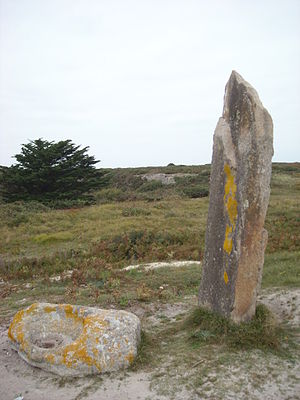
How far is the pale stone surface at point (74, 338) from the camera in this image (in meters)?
4.89

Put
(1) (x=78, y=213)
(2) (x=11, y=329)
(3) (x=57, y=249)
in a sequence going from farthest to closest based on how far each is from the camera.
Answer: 1. (1) (x=78, y=213)
2. (3) (x=57, y=249)
3. (2) (x=11, y=329)

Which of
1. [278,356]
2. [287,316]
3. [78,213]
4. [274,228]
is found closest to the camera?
[278,356]

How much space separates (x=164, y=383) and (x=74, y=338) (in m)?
1.74

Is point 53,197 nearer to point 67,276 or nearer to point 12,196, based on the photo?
point 12,196

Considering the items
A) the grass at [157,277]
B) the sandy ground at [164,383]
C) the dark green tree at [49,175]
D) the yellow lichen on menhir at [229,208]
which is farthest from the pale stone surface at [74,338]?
the dark green tree at [49,175]

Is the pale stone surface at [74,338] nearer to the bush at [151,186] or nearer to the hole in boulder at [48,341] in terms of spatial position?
the hole in boulder at [48,341]

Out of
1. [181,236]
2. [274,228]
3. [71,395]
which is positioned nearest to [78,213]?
[181,236]

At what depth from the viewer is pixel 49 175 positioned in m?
30.3

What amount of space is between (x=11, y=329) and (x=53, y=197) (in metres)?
24.0

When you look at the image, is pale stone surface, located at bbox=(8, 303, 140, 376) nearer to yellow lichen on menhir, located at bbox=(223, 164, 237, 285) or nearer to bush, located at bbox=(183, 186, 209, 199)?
yellow lichen on menhir, located at bbox=(223, 164, 237, 285)

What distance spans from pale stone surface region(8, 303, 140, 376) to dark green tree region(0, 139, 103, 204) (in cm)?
2222

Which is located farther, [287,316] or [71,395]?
[287,316]

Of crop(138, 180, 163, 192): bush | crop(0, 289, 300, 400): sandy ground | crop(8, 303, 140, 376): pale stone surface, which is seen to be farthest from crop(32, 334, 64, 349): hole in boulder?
crop(138, 180, 163, 192): bush

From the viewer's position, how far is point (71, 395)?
14.4 ft
